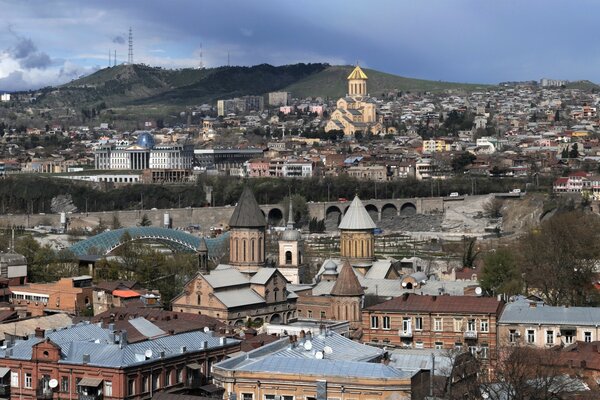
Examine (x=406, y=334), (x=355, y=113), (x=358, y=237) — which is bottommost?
(x=406, y=334)

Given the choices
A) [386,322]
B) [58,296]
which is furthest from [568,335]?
[58,296]

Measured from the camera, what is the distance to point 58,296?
43.9 meters

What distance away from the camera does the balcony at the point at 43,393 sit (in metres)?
26.3

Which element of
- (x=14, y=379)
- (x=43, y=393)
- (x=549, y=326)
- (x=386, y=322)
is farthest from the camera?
(x=386, y=322)

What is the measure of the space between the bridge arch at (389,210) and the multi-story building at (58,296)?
218ft

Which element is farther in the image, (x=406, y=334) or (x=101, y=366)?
(x=406, y=334)

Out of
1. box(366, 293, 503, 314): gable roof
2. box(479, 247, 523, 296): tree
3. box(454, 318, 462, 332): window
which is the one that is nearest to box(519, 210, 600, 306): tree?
box(479, 247, 523, 296): tree

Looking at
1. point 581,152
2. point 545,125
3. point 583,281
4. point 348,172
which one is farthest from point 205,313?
point 545,125

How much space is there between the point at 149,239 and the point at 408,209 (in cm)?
4504

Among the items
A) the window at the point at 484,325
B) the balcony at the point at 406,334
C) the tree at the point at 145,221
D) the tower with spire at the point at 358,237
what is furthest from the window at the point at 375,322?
the tree at the point at 145,221

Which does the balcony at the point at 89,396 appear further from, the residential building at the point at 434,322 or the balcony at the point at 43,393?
the residential building at the point at 434,322

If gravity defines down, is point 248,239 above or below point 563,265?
above

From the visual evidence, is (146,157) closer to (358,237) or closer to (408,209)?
(408,209)

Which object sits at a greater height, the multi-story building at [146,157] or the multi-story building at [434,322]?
the multi-story building at [146,157]
